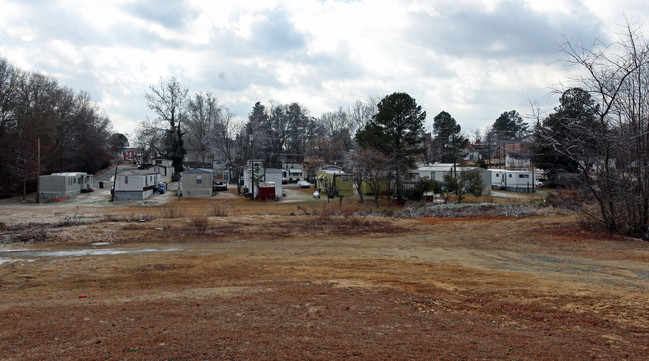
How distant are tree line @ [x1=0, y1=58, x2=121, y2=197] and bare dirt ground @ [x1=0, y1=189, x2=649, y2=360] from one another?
33.1 m

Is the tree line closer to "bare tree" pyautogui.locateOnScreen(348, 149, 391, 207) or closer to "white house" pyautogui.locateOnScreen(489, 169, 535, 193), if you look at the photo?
"bare tree" pyautogui.locateOnScreen(348, 149, 391, 207)

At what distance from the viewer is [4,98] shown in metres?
47.0

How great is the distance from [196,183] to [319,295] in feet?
130

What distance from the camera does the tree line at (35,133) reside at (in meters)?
45.6

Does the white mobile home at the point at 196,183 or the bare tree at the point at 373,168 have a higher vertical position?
the bare tree at the point at 373,168

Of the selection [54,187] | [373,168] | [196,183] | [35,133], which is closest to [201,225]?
[373,168]

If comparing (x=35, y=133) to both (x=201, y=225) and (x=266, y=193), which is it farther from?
(x=201, y=225)

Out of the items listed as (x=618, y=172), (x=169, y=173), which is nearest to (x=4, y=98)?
(x=169, y=173)

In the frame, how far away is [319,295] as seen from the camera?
9273mm

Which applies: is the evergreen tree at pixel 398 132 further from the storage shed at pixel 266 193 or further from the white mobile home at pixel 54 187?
the white mobile home at pixel 54 187

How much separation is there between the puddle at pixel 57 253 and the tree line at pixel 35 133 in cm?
2990

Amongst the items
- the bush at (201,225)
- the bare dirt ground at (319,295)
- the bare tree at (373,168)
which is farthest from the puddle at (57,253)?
the bare tree at (373,168)

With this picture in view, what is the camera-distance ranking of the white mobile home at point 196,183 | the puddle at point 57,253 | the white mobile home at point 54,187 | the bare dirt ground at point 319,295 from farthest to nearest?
the white mobile home at point 196,183 < the white mobile home at point 54,187 < the puddle at point 57,253 < the bare dirt ground at point 319,295

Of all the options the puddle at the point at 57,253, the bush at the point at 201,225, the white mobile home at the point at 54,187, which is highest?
the white mobile home at the point at 54,187
